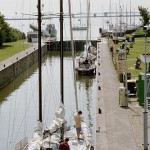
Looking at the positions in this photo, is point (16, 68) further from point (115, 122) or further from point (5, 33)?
point (5, 33)

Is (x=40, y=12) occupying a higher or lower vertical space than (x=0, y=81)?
higher

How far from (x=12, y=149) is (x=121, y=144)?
621 cm

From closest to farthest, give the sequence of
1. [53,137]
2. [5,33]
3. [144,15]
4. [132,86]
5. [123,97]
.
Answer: [53,137]
[123,97]
[132,86]
[5,33]
[144,15]

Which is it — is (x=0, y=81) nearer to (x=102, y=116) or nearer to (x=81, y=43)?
(x=102, y=116)

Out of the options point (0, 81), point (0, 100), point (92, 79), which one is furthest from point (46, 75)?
point (0, 100)

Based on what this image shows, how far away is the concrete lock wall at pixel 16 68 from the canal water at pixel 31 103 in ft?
1.92

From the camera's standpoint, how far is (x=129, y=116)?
26078 mm

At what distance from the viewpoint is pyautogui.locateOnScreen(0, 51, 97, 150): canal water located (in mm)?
27891

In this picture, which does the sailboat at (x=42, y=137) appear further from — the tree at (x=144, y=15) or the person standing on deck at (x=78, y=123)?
the tree at (x=144, y=15)

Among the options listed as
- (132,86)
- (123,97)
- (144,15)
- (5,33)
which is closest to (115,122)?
(123,97)

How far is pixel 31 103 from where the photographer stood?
36.1 meters

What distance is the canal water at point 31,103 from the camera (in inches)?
1098

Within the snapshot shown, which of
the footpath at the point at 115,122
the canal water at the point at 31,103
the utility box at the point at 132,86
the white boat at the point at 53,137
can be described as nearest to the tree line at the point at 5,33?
the canal water at the point at 31,103

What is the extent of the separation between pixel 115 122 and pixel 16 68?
2793cm
